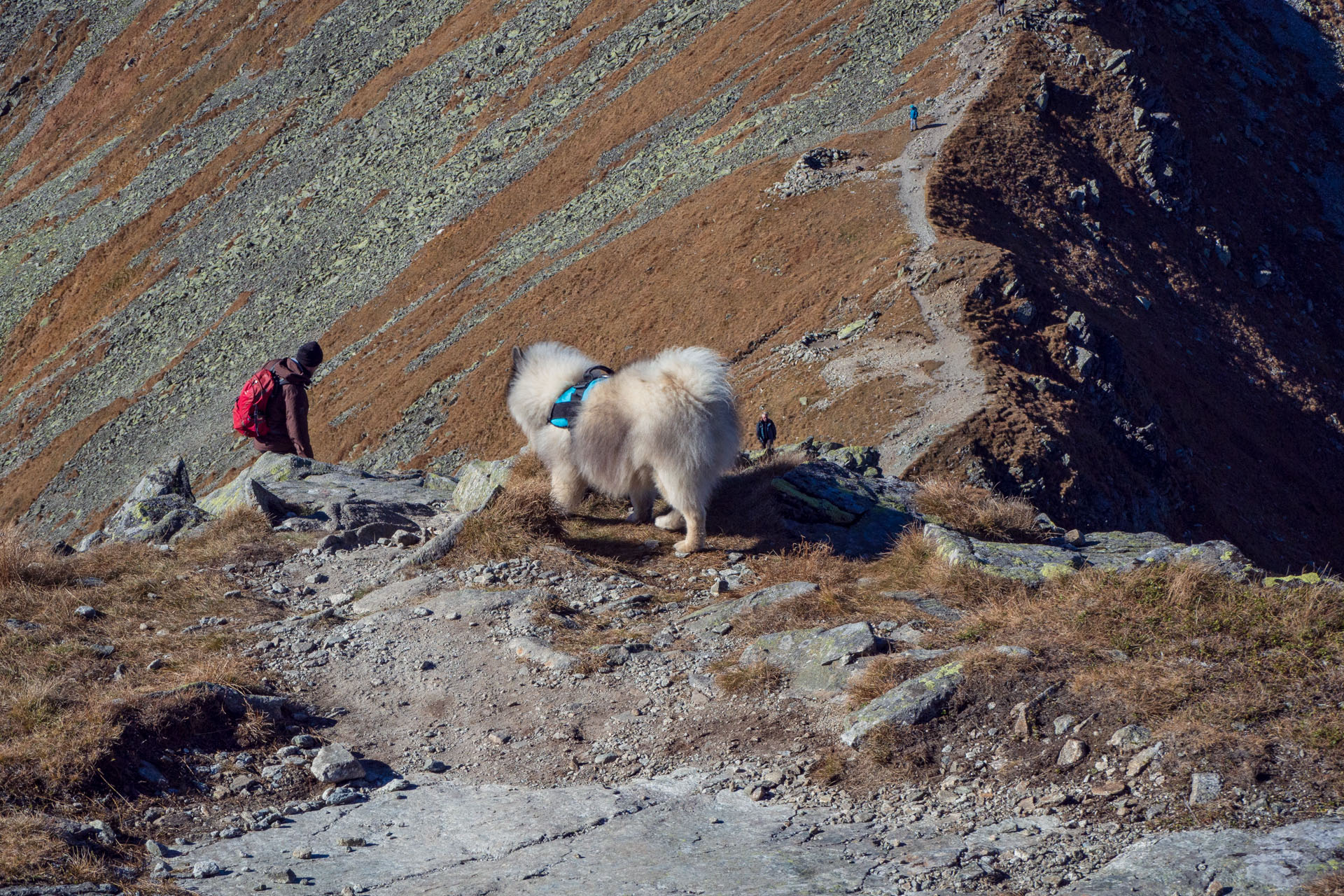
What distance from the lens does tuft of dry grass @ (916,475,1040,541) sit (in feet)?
29.9

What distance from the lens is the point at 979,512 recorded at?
30.7ft

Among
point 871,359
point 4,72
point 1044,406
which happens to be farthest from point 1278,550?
point 4,72

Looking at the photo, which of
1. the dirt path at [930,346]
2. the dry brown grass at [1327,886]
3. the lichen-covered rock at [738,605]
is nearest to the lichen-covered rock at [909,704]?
the lichen-covered rock at [738,605]

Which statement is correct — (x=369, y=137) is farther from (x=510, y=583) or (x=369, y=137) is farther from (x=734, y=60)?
(x=510, y=583)

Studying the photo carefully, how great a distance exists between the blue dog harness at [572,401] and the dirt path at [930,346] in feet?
38.3

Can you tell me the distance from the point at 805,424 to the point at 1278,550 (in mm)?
12573

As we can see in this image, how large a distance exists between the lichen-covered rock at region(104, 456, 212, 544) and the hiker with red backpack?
975mm

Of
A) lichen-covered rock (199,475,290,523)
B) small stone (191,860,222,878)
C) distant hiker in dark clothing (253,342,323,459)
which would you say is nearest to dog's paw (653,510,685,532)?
lichen-covered rock (199,475,290,523)

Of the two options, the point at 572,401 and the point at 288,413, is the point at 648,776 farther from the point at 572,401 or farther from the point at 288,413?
the point at 288,413

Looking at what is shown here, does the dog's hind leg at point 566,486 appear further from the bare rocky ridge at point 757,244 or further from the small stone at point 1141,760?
the bare rocky ridge at point 757,244

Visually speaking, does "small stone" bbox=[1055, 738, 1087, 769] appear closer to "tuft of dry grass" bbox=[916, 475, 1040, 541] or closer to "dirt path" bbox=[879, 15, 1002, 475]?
"tuft of dry grass" bbox=[916, 475, 1040, 541]

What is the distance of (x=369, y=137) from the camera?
53.7 meters

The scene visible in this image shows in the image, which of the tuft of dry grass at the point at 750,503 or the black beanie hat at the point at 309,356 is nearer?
the tuft of dry grass at the point at 750,503

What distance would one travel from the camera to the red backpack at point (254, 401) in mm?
10664
